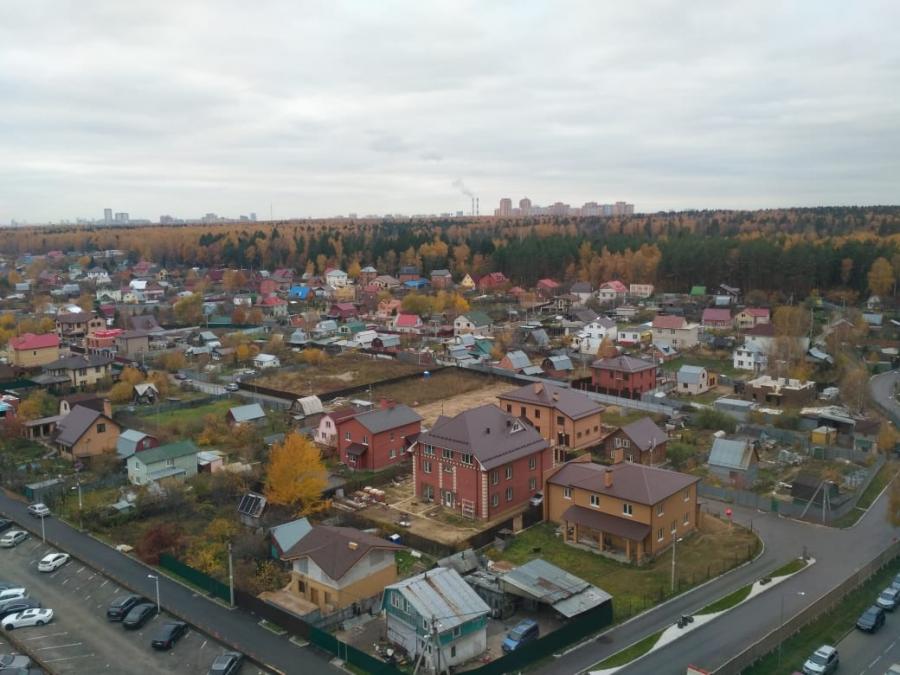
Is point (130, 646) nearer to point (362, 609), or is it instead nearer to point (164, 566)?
point (164, 566)

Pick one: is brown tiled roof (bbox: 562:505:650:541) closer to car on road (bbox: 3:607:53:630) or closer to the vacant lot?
car on road (bbox: 3:607:53:630)

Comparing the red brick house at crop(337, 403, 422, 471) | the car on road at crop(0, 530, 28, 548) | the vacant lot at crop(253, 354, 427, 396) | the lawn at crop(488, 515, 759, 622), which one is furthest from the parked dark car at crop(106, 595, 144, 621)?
the vacant lot at crop(253, 354, 427, 396)

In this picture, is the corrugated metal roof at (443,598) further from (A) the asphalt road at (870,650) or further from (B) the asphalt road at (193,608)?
(A) the asphalt road at (870,650)

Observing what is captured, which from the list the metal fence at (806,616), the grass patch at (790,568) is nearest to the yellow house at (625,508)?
the grass patch at (790,568)

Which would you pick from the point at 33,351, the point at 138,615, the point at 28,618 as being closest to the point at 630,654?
the point at 138,615

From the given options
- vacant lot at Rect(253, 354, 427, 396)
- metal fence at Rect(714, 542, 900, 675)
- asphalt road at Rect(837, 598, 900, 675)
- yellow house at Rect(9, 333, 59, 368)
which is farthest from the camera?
yellow house at Rect(9, 333, 59, 368)

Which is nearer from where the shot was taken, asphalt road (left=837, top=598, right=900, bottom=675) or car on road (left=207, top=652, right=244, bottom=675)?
car on road (left=207, top=652, right=244, bottom=675)
